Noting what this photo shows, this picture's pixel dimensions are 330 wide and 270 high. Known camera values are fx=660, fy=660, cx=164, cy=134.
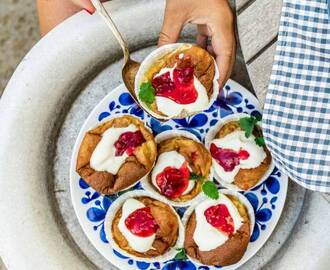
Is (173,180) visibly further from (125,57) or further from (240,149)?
(125,57)

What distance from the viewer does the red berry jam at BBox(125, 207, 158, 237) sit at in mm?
1333

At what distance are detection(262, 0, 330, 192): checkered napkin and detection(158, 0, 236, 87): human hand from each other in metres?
0.19

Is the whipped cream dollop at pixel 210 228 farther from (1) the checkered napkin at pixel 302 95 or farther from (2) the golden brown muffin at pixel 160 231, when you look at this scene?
(1) the checkered napkin at pixel 302 95

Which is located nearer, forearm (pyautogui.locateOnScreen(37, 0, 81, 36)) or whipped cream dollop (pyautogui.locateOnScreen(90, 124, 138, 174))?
whipped cream dollop (pyautogui.locateOnScreen(90, 124, 138, 174))

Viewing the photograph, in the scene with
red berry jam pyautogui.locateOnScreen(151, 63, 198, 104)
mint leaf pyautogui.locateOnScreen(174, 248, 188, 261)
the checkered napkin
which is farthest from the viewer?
mint leaf pyautogui.locateOnScreen(174, 248, 188, 261)

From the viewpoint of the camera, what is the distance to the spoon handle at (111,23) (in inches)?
50.9

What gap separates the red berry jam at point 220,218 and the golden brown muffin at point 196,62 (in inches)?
9.1

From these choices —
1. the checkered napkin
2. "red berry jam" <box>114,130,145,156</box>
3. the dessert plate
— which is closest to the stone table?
the dessert plate

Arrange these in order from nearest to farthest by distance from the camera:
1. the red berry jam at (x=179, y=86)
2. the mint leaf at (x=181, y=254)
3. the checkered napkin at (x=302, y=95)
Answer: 1. the checkered napkin at (x=302, y=95)
2. the red berry jam at (x=179, y=86)
3. the mint leaf at (x=181, y=254)

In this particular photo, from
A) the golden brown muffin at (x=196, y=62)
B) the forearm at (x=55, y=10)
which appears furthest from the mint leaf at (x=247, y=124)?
the forearm at (x=55, y=10)

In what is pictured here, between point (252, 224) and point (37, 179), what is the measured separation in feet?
1.54

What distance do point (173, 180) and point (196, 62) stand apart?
245mm

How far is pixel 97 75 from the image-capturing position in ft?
4.80

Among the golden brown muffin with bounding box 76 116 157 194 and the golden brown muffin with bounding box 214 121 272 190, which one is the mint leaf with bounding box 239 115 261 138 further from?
the golden brown muffin with bounding box 76 116 157 194
